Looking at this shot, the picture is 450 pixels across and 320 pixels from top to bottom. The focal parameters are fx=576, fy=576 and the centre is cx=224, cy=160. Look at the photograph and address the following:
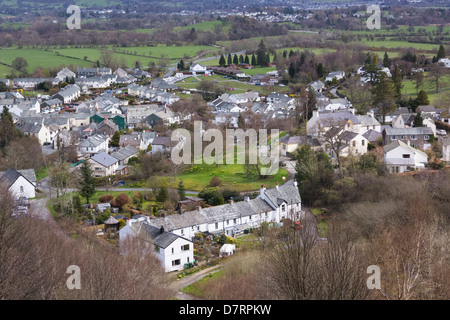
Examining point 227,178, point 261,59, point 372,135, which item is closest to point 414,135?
point 372,135

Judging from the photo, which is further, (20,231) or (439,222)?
(439,222)

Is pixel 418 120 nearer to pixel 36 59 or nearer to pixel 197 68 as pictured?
pixel 197 68

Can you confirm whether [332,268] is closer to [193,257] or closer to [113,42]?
[193,257]

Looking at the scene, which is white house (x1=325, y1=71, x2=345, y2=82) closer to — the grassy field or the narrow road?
the grassy field

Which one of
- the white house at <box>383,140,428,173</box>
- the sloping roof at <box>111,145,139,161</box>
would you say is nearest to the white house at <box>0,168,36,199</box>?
the sloping roof at <box>111,145,139,161</box>

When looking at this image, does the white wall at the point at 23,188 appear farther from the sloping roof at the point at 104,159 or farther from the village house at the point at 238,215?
the village house at the point at 238,215

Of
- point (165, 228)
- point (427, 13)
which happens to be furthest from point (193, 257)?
point (427, 13)
